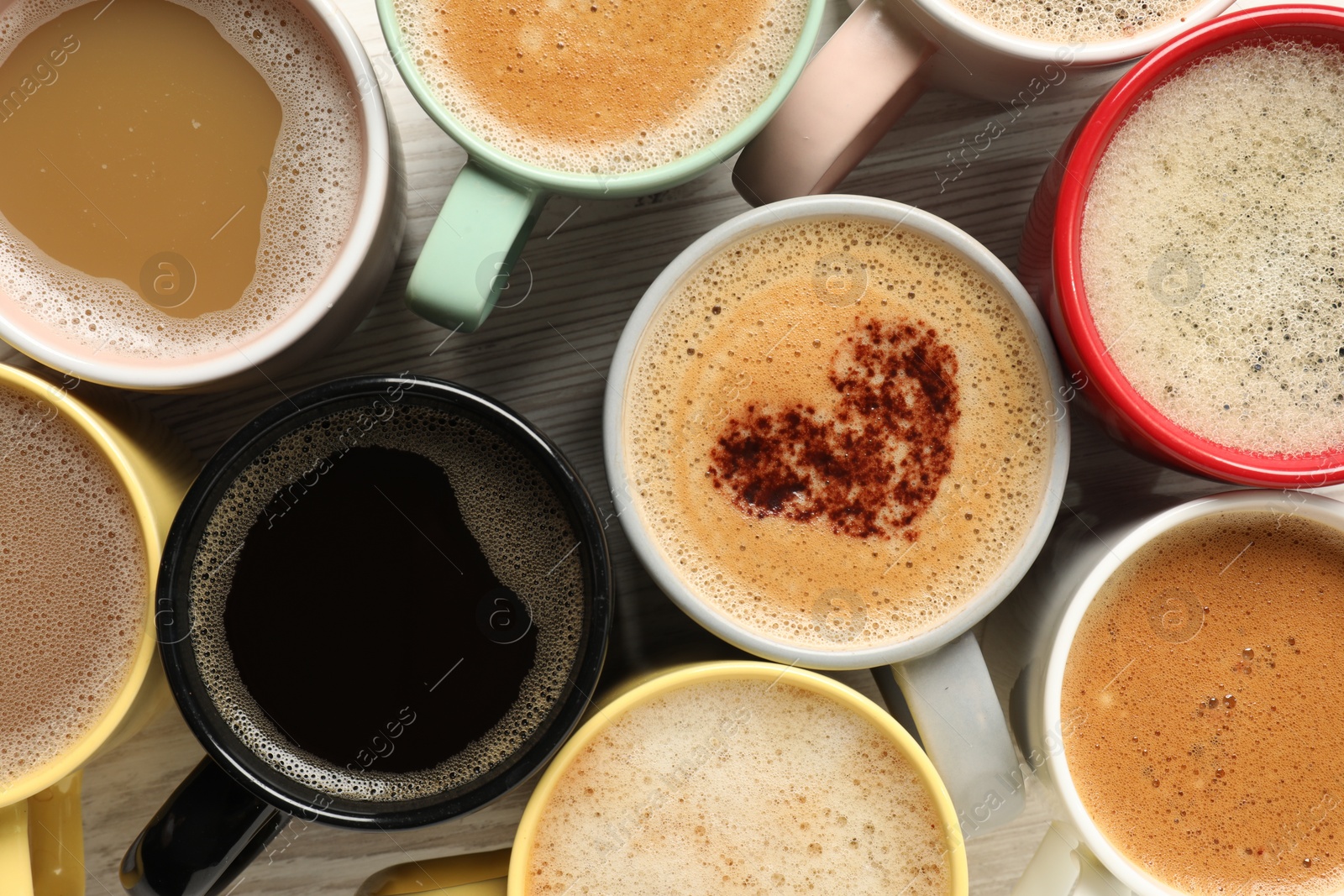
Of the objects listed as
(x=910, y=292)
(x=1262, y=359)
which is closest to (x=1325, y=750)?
(x=1262, y=359)

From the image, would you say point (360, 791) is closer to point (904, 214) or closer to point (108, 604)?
point (108, 604)

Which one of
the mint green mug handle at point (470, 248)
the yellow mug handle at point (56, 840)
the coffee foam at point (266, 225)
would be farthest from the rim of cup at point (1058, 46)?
the yellow mug handle at point (56, 840)

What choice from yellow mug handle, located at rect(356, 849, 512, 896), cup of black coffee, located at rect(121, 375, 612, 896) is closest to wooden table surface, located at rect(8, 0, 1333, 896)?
yellow mug handle, located at rect(356, 849, 512, 896)

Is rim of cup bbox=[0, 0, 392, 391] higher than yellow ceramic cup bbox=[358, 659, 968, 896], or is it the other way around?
rim of cup bbox=[0, 0, 392, 391]

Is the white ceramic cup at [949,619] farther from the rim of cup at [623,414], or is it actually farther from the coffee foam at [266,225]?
the coffee foam at [266,225]

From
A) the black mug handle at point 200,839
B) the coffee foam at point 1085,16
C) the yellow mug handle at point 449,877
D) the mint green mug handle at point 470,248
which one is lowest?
the yellow mug handle at point 449,877

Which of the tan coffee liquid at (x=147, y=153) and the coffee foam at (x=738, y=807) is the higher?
the tan coffee liquid at (x=147, y=153)

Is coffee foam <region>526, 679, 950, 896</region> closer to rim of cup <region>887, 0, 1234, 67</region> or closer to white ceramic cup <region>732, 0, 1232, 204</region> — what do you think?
white ceramic cup <region>732, 0, 1232, 204</region>

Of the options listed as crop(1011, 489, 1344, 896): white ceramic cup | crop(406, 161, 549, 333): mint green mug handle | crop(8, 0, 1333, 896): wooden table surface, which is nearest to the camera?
crop(406, 161, 549, 333): mint green mug handle
